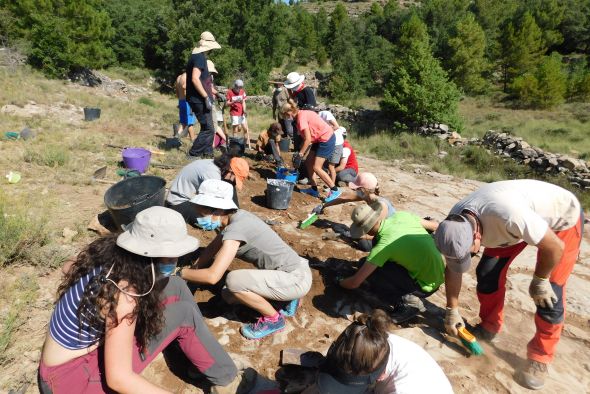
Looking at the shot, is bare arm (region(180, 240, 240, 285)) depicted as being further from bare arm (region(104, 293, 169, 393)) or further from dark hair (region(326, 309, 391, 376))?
dark hair (region(326, 309, 391, 376))

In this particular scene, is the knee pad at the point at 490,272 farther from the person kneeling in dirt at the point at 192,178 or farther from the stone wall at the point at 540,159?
the stone wall at the point at 540,159

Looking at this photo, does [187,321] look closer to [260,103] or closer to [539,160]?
[539,160]

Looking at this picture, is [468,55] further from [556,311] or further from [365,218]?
Result: [556,311]

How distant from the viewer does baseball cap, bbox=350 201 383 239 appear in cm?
284

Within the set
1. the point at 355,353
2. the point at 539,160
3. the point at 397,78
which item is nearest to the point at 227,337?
the point at 355,353

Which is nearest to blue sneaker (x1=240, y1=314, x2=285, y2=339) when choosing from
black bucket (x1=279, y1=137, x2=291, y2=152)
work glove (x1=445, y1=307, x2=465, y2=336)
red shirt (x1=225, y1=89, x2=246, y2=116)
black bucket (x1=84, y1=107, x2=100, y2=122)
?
A: work glove (x1=445, y1=307, x2=465, y2=336)

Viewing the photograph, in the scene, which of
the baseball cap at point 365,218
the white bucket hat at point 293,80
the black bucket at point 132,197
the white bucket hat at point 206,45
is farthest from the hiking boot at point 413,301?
the white bucket hat at point 206,45

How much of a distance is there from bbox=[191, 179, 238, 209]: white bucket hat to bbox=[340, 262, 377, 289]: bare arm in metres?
1.10

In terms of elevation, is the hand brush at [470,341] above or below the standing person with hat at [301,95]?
below

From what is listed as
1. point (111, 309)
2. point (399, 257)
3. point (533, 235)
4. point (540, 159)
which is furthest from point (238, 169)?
point (540, 159)

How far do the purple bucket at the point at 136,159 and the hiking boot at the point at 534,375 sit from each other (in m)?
4.85

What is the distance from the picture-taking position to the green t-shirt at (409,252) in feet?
9.14

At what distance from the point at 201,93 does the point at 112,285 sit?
4451mm

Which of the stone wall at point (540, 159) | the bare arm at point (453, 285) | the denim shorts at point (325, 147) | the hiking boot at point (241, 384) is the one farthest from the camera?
the stone wall at point (540, 159)
